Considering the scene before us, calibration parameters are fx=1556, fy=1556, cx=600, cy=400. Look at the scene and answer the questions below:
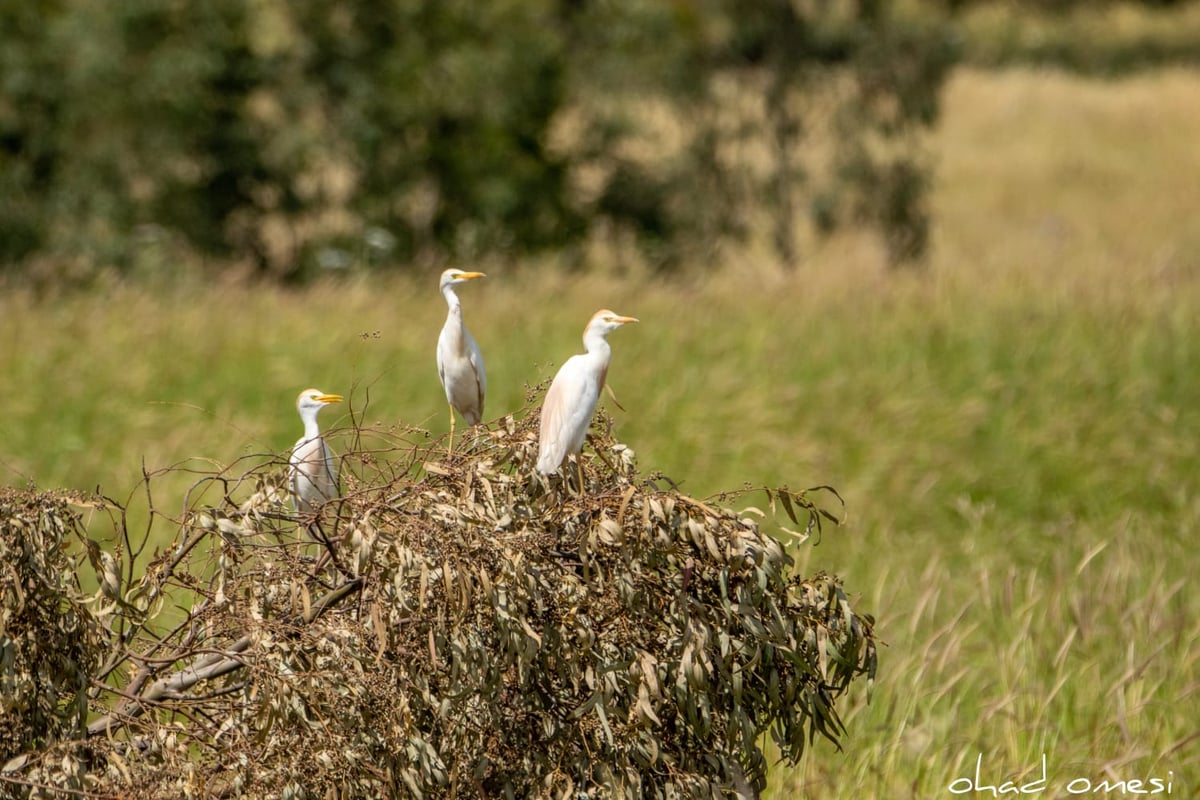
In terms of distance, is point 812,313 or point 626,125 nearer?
point 812,313

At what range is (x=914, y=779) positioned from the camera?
5039mm

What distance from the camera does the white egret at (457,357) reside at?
12.9 ft

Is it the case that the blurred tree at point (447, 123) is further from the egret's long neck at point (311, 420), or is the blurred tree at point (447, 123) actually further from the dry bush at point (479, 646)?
the dry bush at point (479, 646)

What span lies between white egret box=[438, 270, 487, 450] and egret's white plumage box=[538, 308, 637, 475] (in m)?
0.54

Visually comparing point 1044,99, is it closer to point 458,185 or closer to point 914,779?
point 458,185

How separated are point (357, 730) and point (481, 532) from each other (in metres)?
0.51

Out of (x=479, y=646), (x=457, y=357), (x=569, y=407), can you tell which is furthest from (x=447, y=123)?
Answer: (x=479, y=646)

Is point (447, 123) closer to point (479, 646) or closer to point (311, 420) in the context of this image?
point (311, 420)

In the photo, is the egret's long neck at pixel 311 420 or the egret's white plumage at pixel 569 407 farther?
the egret's long neck at pixel 311 420

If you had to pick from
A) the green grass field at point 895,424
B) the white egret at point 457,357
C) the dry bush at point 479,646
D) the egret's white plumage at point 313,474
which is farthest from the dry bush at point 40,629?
the green grass field at point 895,424

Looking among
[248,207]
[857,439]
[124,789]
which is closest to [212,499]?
[857,439]

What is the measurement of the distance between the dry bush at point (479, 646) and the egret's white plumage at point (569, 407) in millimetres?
109

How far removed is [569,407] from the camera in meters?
3.33

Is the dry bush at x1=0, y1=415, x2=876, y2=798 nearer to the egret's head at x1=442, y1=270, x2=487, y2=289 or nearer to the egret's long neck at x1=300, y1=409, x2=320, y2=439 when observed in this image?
the egret's head at x1=442, y1=270, x2=487, y2=289
